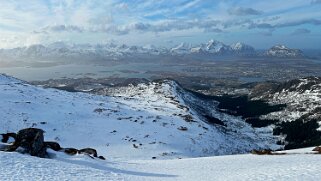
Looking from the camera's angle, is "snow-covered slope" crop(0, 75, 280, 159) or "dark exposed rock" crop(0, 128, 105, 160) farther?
"snow-covered slope" crop(0, 75, 280, 159)

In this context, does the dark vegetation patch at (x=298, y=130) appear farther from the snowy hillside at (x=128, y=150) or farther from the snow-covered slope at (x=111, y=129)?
the snow-covered slope at (x=111, y=129)

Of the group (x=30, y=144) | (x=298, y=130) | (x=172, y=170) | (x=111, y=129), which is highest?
(x=30, y=144)

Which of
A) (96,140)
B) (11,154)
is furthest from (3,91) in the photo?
(11,154)

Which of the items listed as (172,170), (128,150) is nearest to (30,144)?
(172,170)

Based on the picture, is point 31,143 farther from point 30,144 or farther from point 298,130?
point 298,130

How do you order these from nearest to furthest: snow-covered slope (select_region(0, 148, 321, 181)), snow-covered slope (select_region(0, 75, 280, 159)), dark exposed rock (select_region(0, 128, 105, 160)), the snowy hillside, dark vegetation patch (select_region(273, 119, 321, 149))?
snow-covered slope (select_region(0, 148, 321, 181)) < the snowy hillside < dark exposed rock (select_region(0, 128, 105, 160)) < snow-covered slope (select_region(0, 75, 280, 159)) < dark vegetation patch (select_region(273, 119, 321, 149))

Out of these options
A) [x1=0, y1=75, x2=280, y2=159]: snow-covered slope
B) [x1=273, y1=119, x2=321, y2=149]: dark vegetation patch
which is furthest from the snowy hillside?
[x1=273, y1=119, x2=321, y2=149]: dark vegetation patch

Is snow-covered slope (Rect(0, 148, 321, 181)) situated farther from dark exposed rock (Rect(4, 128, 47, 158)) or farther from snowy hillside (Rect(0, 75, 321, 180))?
dark exposed rock (Rect(4, 128, 47, 158))

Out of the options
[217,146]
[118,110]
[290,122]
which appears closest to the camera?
[217,146]

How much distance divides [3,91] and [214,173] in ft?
270

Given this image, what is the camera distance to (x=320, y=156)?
2948cm

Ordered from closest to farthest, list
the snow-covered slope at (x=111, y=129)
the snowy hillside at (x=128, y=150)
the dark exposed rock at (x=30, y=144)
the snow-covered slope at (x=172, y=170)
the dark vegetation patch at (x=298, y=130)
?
the snow-covered slope at (x=172, y=170)
the snowy hillside at (x=128, y=150)
the dark exposed rock at (x=30, y=144)
the snow-covered slope at (x=111, y=129)
the dark vegetation patch at (x=298, y=130)

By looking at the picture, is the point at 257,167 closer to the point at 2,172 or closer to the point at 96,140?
the point at 2,172

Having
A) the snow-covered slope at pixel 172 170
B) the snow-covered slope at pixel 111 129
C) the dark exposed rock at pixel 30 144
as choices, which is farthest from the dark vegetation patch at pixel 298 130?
the dark exposed rock at pixel 30 144
